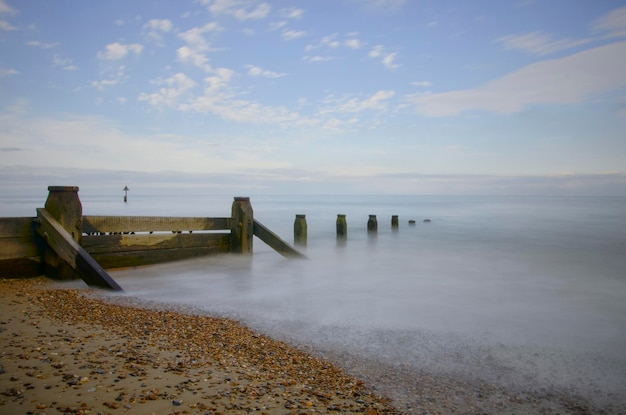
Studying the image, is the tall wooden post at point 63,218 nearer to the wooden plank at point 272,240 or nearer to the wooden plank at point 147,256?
the wooden plank at point 147,256

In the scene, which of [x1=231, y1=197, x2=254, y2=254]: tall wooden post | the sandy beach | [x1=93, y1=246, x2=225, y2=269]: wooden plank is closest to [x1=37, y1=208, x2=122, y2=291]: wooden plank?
[x1=93, y1=246, x2=225, y2=269]: wooden plank

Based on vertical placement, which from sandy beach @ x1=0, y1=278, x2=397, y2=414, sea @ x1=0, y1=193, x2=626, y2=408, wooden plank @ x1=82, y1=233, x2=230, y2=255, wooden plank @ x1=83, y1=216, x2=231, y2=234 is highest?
→ wooden plank @ x1=83, y1=216, x2=231, y2=234

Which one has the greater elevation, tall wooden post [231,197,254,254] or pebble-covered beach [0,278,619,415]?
tall wooden post [231,197,254,254]

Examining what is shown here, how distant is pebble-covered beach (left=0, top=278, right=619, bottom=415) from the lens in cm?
327

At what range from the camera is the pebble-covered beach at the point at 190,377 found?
10.7 feet

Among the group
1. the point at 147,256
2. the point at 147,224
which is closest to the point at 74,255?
the point at 147,224

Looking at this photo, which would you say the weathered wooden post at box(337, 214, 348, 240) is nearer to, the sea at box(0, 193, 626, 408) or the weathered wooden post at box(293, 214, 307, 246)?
the sea at box(0, 193, 626, 408)

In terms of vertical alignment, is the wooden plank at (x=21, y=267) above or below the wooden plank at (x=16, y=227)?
below

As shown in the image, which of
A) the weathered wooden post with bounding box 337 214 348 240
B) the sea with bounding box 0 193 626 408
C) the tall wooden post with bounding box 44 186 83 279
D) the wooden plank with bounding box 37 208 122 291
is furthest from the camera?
the weathered wooden post with bounding box 337 214 348 240

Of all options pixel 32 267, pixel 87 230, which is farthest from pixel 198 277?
pixel 32 267

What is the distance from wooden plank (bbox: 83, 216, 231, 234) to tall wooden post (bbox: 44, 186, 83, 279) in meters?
0.37

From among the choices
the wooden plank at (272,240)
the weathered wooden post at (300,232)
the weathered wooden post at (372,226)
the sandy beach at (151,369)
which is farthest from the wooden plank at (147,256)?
the weathered wooden post at (372,226)

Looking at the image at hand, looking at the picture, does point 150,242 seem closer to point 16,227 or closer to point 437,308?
point 16,227

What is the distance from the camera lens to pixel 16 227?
23.4ft
